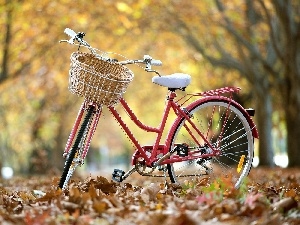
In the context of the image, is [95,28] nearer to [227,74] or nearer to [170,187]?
[227,74]

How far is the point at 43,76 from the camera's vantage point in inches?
997

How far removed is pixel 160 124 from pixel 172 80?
0.44 metres

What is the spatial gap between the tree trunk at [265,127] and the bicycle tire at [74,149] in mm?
15140

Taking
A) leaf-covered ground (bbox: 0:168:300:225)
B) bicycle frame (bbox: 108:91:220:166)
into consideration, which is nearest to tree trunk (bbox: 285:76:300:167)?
bicycle frame (bbox: 108:91:220:166)

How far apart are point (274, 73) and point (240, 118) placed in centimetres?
1161

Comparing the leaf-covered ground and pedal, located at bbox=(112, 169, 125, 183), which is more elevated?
pedal, located at bbox=(112, 169, 125, 183)

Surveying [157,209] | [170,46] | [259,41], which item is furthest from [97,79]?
[170,46]

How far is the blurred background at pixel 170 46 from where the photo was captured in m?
17.2

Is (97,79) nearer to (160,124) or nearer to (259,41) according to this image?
(160,124)

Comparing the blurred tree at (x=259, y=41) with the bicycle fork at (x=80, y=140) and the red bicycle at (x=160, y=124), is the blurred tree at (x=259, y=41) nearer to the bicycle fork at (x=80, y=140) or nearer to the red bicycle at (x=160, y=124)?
the red bicycle at (x=160, y=124)

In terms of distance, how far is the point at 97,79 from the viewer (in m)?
5.45

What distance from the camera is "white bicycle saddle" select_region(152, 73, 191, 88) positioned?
19.0ft

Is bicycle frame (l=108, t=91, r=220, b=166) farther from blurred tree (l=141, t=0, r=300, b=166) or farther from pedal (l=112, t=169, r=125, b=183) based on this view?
blurred tree (l=141, t=0, r=300, b=166)

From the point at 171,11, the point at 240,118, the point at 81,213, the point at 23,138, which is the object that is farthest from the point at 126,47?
the point at 81,213
